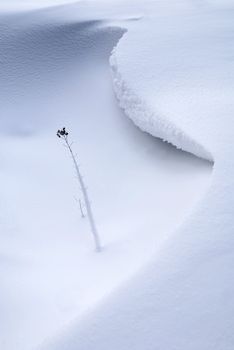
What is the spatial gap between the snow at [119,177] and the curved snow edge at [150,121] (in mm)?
39

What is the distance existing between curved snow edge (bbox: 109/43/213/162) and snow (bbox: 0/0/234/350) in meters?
0.04

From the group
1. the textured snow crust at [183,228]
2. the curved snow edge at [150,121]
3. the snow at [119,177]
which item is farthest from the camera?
the curved snow edge at [150,121]

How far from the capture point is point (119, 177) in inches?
335

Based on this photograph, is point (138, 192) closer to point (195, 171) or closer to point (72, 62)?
point (195, 171)

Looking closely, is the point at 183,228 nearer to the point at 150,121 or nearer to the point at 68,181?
the point at 150,121

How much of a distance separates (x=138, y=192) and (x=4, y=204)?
2.58 metres

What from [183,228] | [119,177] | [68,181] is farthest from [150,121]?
[183,228]

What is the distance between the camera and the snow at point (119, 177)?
421cm

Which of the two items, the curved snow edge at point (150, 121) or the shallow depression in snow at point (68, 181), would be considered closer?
the shallow depression in snow at point (68, 181)

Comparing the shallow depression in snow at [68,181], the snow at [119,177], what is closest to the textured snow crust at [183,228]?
the snow at [119,177]

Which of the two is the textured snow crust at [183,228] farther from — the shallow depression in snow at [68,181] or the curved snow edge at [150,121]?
the shallow depression in snow at [68,181]

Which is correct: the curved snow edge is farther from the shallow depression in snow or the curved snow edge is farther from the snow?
the shallow depression in snow

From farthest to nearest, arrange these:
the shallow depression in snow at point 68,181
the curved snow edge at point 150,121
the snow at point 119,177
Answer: the curved snow edge at point 150,121
the shallow depression in snow at point 68,181
the snow at point 119,177

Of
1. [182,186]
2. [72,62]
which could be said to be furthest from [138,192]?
[72,62]
